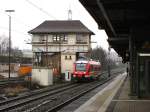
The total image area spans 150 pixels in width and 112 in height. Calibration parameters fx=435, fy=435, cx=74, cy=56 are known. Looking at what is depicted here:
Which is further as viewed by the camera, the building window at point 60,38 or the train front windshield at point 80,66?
the building window at point 60,38

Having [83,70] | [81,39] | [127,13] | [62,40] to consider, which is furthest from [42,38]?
[127,13]

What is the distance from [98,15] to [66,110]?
4808mm

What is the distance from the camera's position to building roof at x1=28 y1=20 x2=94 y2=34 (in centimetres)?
8831

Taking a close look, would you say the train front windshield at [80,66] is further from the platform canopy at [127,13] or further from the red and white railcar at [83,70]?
the platform canopy at [127,13]

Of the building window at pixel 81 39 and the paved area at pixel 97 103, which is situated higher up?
the building window at pixel 81 39

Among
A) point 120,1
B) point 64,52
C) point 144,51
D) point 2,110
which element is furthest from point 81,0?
point 64,52

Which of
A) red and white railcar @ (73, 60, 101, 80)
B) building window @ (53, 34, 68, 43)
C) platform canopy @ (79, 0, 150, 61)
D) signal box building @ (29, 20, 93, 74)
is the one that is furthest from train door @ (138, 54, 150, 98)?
building window @ (53, 34, 68, 43)

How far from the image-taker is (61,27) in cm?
8994

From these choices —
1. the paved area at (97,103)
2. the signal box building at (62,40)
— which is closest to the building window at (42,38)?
the signal box building at (62,40)

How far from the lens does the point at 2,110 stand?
63.0 ft

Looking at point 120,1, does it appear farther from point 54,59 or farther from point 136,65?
point 54,59

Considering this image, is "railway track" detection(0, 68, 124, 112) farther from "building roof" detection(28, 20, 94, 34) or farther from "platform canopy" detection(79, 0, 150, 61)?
"building roof" detection(28, 20, 94, 34)

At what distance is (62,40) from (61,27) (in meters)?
3.97

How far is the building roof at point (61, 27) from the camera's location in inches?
3477
